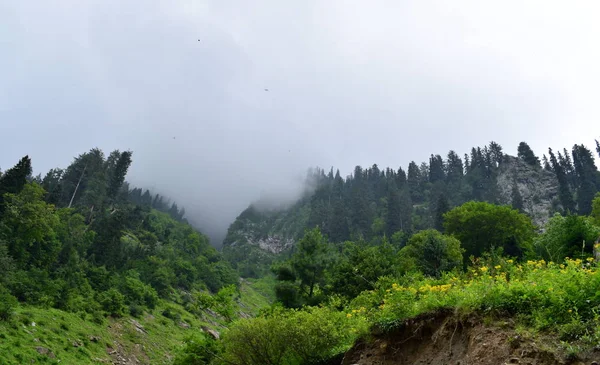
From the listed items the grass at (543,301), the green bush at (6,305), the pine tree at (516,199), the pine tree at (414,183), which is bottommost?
the green bush at (6,305)

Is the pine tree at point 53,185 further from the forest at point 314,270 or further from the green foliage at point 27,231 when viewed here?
the green foliage at point 27,231

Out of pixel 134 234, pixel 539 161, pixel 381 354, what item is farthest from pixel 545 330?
pixel 539 161

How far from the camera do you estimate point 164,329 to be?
150ft

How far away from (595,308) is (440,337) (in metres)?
3.46

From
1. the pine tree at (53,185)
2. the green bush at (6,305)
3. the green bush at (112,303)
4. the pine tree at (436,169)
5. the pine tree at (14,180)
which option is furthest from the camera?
the pine tree at (436,169)

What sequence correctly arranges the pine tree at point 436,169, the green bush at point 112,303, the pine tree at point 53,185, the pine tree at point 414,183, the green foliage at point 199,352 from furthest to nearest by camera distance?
the pine tree at point 436,169, the pine tree at point 414,183, the pine tree at point 53,185, the green bush at point 112,303, the green foliage at point 199,352

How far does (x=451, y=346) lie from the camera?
8.12 meters

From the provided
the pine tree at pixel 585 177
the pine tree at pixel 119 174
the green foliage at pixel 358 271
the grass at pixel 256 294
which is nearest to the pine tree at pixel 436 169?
the pine tree at pixel 585 177

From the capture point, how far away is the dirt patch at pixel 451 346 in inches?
239

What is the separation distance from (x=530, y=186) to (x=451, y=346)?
404ft

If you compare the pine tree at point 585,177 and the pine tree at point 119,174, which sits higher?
the pine tree at point 585,177

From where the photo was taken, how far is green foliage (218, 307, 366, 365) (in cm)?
1216

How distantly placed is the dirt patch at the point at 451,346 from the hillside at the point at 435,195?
72468 millimetres

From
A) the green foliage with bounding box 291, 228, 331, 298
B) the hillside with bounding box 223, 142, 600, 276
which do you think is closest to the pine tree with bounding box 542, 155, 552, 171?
the hillside with bounding box 223, 142, 600, 276
